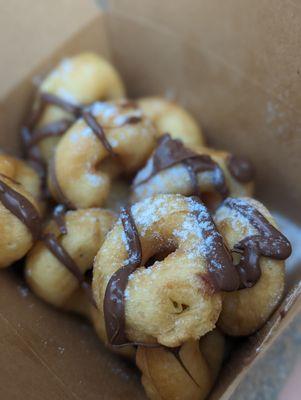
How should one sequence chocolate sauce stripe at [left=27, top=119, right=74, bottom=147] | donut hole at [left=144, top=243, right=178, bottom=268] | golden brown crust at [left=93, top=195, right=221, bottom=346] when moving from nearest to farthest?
golden brown crust at [left=93, top=195, right=221, bottom=346] → donut hole at [left=144, top=243, right=178, bottom=268] → chocolate sauce stripe at [left=27, top=119, right=74, bottom=147]

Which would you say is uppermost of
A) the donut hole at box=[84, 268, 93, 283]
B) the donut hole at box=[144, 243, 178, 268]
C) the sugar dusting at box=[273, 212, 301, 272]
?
the donut hole at box=[144, 243, 178, 268]

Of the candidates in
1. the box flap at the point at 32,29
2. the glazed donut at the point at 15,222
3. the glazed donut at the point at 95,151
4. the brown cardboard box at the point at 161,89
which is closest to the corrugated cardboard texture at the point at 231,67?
the brown cardboard box at the point at 161,89

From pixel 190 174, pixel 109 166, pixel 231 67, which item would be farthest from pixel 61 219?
pixel 231 67

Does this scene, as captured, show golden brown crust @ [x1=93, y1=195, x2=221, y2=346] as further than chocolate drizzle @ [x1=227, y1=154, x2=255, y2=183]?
No

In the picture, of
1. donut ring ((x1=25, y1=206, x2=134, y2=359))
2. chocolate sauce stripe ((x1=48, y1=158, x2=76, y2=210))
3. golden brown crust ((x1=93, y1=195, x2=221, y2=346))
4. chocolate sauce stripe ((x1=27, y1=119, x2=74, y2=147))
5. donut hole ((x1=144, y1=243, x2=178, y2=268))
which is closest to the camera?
golden brown crust ((x1=93, y1=195, x2=221, y2=346))

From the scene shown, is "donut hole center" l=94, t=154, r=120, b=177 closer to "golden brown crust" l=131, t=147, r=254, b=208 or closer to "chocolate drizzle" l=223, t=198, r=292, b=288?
"golden brown crust" l=131, t=147, r=254, b=208

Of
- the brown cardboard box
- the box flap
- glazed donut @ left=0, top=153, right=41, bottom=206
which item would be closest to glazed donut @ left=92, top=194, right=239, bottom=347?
the brown cardboard box

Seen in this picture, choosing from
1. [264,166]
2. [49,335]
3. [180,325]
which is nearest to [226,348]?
[180,325]

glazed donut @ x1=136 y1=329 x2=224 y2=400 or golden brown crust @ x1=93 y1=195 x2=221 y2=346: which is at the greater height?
golden brown crust @ x1=93 y1=195 x2=221 y2=346

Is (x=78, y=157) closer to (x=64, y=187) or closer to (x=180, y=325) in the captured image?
(x=64, y=187)

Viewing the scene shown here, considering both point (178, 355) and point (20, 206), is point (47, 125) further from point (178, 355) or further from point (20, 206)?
point (178, 355)
